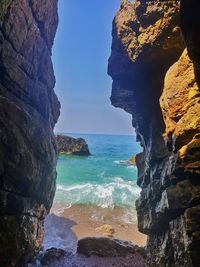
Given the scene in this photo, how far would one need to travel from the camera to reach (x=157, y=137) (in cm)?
1756

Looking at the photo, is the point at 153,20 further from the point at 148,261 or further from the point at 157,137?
the point at 148,261

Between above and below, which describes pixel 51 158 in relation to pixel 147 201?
above

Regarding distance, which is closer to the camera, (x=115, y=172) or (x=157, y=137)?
(x=157, y=137)

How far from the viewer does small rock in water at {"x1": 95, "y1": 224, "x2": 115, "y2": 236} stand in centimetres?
2629

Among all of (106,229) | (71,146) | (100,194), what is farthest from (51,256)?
(71,146)

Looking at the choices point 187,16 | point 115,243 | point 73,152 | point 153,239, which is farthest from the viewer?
point 73,152

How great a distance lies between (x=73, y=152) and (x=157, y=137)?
216 ft

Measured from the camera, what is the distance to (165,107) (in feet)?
48.0

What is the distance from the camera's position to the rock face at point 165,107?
1114 cm

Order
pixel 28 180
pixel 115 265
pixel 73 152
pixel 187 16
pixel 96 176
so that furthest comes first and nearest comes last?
pixel 73 152, pixel 96 176, pixel 115 265, pixel 28 180, pixel 187 16

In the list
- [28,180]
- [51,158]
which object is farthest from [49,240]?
[28,180]

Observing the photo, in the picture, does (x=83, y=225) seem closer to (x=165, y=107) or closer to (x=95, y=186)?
(x=95, y=186)

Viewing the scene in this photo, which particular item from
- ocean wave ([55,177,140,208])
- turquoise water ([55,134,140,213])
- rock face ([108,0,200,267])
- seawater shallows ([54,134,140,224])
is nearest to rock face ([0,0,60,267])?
rock face ([108,0,200,267])

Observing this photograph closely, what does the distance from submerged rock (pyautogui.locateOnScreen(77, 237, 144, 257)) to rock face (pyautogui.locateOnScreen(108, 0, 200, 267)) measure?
4.37 m
